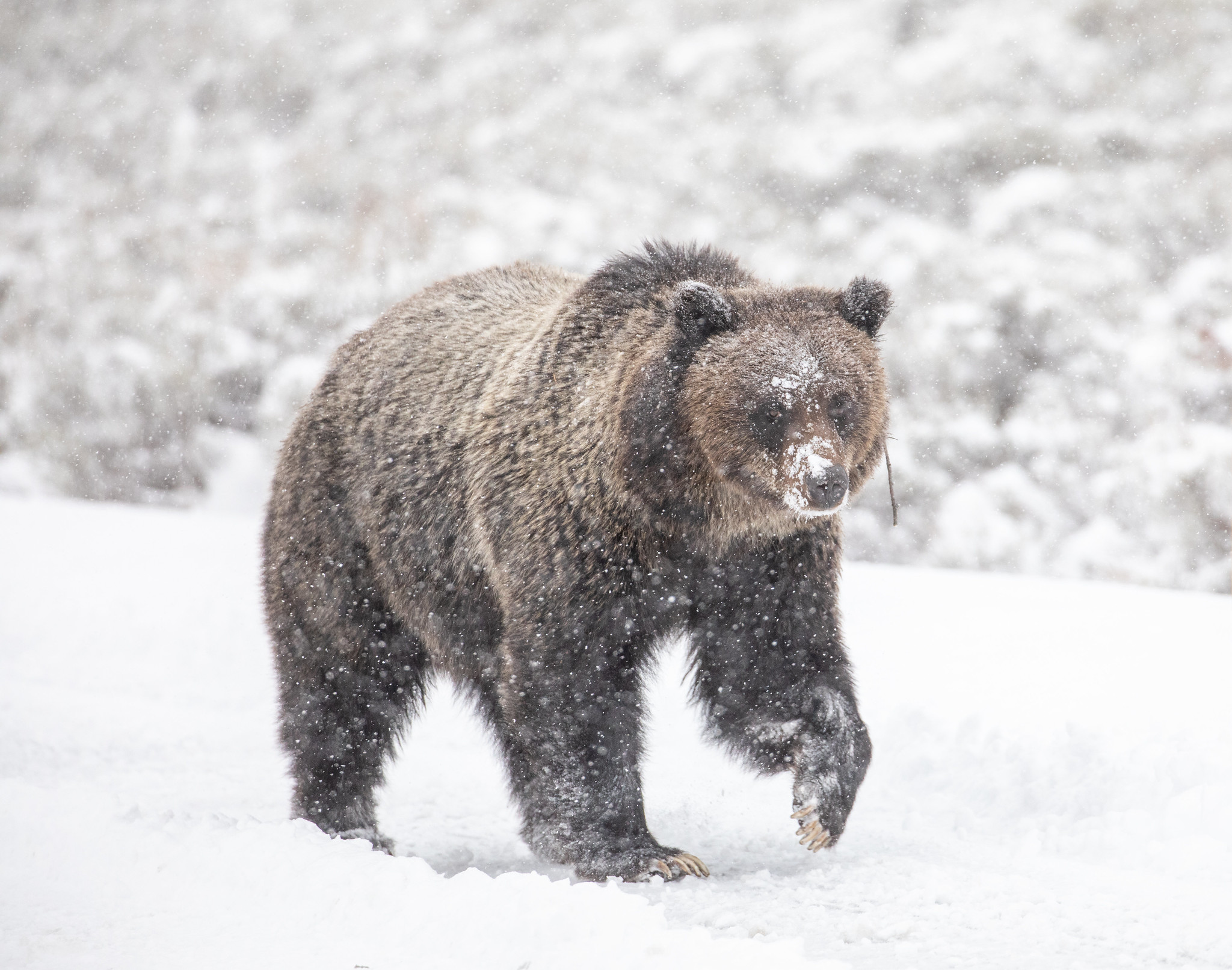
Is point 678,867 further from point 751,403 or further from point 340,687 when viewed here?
point 340,687

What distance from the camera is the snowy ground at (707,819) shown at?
341 cm

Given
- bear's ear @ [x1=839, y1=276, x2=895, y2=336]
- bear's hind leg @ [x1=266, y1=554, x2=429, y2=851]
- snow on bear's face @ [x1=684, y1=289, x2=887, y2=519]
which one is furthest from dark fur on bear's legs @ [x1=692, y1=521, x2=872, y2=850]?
bear's hind leg @ [x1=266, y1=554, x2=429, y2=851]

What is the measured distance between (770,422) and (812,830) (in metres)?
1.45

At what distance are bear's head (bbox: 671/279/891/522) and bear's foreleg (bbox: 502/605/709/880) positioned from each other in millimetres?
696

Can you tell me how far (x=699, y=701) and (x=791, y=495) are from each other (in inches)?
49.5

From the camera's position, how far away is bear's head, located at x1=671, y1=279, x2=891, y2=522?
416 centimetres

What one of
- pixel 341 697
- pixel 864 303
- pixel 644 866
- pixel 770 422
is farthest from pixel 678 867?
pixel 864 303

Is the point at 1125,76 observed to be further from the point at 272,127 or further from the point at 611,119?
the point at 272,127

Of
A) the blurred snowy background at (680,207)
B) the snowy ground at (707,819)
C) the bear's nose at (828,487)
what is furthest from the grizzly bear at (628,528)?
the blurred snowy background at (680,207)

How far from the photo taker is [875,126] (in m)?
16.7

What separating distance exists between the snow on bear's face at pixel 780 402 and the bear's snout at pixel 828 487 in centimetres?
6

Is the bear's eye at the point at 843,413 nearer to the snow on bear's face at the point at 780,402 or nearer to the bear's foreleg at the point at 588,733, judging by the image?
the snow on bear's face at the point at 780,402

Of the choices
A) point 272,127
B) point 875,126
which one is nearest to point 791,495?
point 875,126

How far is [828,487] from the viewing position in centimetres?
393
